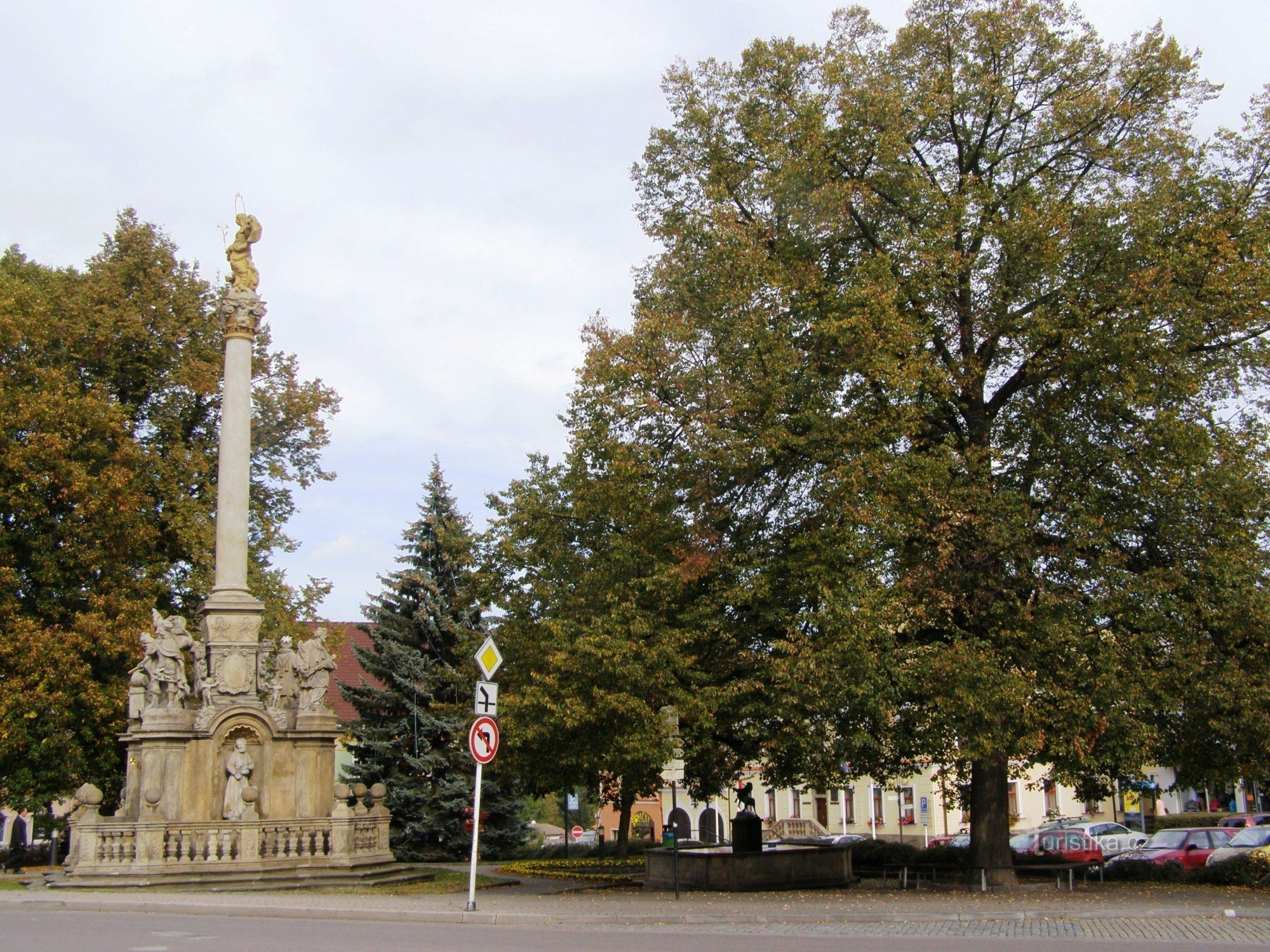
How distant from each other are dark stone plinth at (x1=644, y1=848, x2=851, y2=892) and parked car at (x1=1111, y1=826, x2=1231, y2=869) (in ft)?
28.2

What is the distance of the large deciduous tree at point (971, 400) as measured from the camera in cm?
1919

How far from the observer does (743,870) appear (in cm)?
2194

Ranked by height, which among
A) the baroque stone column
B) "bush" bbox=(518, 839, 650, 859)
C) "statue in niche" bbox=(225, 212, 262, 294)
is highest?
"statue in niche" bbox=(225, 212, 262, 294)

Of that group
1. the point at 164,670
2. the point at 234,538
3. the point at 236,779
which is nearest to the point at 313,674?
the point at 236,779

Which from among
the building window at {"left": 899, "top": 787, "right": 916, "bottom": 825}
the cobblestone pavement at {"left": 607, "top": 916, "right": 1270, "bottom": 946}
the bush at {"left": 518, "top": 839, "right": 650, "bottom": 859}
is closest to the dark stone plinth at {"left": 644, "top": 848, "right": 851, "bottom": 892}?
the cobblestone pavement at {"left": 607, "top": 916, "right": 1270, "bottom": 946}

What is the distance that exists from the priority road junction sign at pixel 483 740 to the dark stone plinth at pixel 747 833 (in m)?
8.36

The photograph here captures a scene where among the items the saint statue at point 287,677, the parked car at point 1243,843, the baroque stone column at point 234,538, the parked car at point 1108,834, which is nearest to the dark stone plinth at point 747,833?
the saint statue at point 287,677

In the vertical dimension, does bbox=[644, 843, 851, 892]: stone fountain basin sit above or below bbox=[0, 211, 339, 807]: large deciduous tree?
below

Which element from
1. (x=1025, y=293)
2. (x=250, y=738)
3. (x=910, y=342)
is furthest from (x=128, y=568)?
(x=1025, y=293)

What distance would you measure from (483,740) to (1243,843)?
1968 cm

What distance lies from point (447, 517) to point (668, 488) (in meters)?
16.5

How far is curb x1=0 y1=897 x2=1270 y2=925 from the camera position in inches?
617

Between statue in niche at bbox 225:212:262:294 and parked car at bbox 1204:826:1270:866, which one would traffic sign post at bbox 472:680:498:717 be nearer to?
statue in niche at bbox 225:212:262:294

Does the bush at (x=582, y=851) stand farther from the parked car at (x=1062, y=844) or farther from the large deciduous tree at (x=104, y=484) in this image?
the large deciduous tree at (x=104, y=484)
